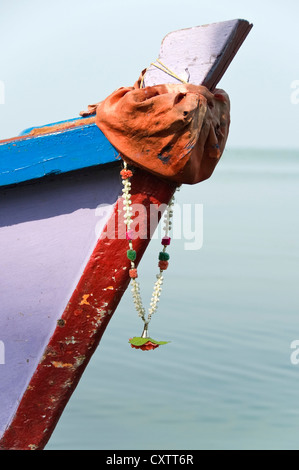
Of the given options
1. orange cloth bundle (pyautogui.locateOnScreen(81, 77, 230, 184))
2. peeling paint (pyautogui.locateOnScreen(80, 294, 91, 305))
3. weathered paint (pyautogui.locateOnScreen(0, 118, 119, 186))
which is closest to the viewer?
orange cloth bundle (pyautogui.locateOnScreen(81, 77, 230, 184))

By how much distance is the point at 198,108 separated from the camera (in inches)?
81.6

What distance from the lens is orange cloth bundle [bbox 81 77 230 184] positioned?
2055 millimetres

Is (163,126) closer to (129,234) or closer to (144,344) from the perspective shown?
(129,234)

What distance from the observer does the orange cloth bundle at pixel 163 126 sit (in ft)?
6.74

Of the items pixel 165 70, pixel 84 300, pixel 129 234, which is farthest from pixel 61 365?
pixel 165 70

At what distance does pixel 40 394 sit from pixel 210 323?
8.04 ft

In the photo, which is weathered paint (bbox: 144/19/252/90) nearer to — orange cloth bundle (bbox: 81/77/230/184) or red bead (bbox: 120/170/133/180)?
orange cloth bundle (bbox: 81/77/230/184)

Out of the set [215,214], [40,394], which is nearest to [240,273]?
[215,214]

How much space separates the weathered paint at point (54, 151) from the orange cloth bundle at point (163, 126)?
0.15 ft

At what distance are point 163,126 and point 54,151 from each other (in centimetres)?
33

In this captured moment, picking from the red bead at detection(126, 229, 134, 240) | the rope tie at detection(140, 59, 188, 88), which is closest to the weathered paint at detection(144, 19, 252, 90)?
the rope tie at detection(140, 59, 188, 88)

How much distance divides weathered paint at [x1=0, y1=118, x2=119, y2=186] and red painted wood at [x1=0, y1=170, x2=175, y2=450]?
128 millimetres

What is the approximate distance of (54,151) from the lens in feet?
7.24

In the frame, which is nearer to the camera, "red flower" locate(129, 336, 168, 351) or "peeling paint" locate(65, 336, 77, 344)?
"red flower" locate(129, 336, 168, 351)
